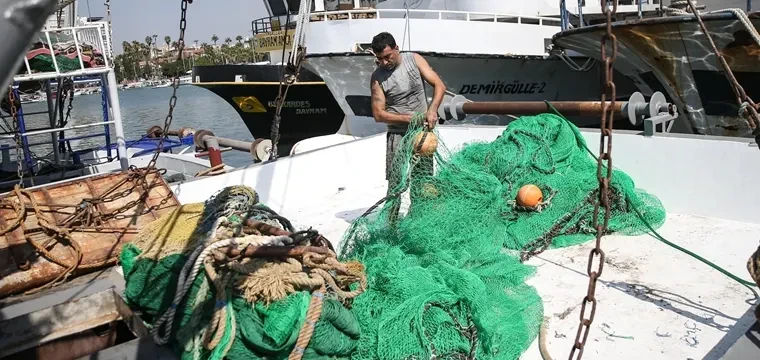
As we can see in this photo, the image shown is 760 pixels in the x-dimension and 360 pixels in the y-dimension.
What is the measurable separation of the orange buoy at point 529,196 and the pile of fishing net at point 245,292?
6.23 feet

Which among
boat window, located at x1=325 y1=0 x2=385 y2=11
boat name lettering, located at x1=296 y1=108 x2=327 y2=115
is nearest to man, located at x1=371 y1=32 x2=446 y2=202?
boat window, located at x1=325 y1=0 x2=385 y2=11

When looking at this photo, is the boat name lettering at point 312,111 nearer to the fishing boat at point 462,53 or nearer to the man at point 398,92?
the fishing boat at point 462,53

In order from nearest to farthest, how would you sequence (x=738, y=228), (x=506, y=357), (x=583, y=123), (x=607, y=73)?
(x=607, y=73) < (x=506, y=357) < (x=738, y=228) < (x=583, y=123)

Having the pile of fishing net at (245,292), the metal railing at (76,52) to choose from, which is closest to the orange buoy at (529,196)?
the pile of fishing net at (245,292)

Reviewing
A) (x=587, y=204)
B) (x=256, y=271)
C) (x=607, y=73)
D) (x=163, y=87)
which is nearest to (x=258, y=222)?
(x=256, y=271)

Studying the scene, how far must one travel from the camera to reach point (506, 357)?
2.88 metres

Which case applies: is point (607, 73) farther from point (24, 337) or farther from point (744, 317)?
point (24, 337)

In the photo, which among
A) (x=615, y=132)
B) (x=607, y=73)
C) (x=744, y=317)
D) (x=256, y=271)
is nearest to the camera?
(x=607, y=73)

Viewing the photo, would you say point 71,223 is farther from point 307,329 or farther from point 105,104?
point 105,104

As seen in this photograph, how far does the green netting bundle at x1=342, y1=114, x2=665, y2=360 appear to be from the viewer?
9.41 feet

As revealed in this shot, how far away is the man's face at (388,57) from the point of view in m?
4.50

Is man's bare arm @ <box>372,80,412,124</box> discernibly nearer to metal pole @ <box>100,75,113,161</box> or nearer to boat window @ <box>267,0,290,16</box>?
metal pole @ <box>100,75,113,161</box>

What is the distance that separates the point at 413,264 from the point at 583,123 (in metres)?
9.77

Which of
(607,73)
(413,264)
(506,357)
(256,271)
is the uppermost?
(607,73)
